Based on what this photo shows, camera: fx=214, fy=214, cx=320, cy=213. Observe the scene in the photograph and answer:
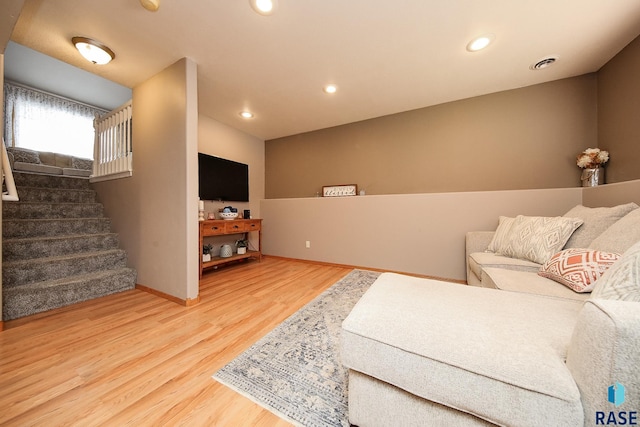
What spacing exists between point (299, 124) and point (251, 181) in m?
1.41

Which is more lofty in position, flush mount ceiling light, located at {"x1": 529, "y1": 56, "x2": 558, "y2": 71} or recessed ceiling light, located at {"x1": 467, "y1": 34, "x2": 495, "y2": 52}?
flush mount ceiling light, located at {"x1": 529, "y1": 56, "x2": 558, "y2": 71}

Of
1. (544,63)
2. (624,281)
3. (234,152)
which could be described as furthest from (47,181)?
(544,63)

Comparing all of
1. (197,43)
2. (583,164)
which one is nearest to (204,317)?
(197,43)

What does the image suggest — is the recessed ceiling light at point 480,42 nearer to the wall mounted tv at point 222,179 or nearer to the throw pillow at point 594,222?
the throw pillow at point 594,222

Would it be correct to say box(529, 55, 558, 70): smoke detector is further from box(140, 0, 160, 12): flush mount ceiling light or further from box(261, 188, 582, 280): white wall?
box(140, 0, 160, 12): flush mount ceiling light

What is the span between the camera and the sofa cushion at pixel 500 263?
159 centimetres

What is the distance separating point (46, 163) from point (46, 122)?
2.55 ft

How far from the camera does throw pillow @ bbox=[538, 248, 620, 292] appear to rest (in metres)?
1.12

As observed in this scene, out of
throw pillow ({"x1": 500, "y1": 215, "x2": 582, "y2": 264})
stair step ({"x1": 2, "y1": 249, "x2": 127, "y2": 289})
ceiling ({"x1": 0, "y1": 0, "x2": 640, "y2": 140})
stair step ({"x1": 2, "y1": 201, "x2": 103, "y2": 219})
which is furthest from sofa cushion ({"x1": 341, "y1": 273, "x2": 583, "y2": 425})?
stair step ({"x1": 2, "y1": 201, "x2": 103, "y2": 219})

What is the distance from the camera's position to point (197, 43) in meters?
1.84

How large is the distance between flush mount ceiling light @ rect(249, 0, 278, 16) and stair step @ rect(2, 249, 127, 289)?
290cm

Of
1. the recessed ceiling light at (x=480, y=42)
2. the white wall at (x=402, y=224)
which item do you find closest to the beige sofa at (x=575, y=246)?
the white wall at (x=402, y=224)

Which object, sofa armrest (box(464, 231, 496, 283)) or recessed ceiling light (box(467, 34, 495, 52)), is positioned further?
sofa armrest (box(464, 231, 496, 283))
